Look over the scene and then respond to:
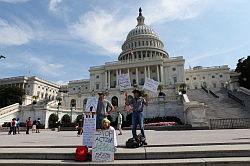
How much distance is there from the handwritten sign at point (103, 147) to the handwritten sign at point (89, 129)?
A: 158cm

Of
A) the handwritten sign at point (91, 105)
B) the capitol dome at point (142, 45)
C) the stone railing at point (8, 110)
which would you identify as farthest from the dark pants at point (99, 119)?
the capitol dome at point (142, 45)

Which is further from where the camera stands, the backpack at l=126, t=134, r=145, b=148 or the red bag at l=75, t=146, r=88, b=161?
the backpack at l=126, t=134, r=145, b=148

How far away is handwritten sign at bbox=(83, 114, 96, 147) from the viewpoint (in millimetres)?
10234

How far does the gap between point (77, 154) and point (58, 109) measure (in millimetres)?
55371

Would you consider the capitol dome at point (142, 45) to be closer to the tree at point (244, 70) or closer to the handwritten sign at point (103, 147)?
the tree at point (244, 70)

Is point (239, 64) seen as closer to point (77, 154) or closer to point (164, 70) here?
point (164, 70)

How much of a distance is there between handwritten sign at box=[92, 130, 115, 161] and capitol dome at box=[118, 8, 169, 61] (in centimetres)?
11015

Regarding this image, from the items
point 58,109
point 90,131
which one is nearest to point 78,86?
point 58,109

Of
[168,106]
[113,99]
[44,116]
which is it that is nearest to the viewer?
[168,106]

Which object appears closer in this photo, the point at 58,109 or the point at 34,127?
the point at 34,127

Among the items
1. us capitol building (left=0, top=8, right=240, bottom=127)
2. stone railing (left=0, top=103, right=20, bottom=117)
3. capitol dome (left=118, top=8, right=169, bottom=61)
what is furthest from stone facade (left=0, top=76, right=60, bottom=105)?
stone railing (left=0, top=103, right=20, bottom=117)

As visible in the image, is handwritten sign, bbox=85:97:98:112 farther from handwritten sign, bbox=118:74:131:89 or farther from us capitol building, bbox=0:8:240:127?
us capitol building, bbox=0:8:240:127

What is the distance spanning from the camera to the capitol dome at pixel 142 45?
12362 centimetres

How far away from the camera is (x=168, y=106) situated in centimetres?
5031
